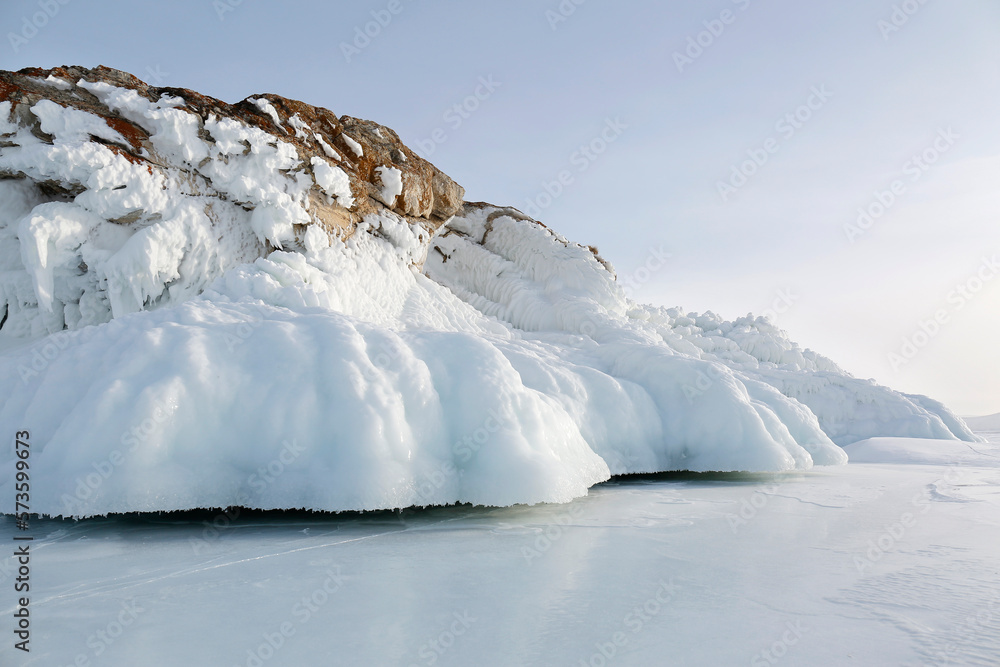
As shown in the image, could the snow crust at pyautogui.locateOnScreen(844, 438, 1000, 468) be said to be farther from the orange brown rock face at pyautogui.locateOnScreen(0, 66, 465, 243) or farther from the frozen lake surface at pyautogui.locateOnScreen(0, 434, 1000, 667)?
the orange brown rock face at pyautogui.locateOnScreen(0, 66, 465, 243)

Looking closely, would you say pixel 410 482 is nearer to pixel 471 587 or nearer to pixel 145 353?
pixel 471 587

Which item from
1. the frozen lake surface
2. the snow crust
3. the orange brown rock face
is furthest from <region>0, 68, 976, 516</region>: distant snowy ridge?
the snow crust

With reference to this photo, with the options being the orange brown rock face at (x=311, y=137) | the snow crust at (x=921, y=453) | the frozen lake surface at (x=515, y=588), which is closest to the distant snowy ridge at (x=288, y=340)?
the orange brown rock face at (x=311, y=137)

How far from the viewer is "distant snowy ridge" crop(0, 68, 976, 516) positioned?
10.5 feet

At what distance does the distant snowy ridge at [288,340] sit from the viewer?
3.21 m

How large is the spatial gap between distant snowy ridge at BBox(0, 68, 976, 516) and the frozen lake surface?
34cm

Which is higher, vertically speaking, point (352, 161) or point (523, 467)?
point (352, 161)

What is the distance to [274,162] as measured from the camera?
643 centimetres

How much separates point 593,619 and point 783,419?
5165 mm

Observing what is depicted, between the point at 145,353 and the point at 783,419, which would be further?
the point at 783,419

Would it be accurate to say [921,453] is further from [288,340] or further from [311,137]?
[311,137]

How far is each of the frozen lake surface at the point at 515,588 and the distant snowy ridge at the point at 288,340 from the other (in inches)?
13.5

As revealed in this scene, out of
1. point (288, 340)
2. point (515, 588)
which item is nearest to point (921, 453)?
point (515, 588)

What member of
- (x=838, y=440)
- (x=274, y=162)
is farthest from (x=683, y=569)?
(x=838, y=440)
